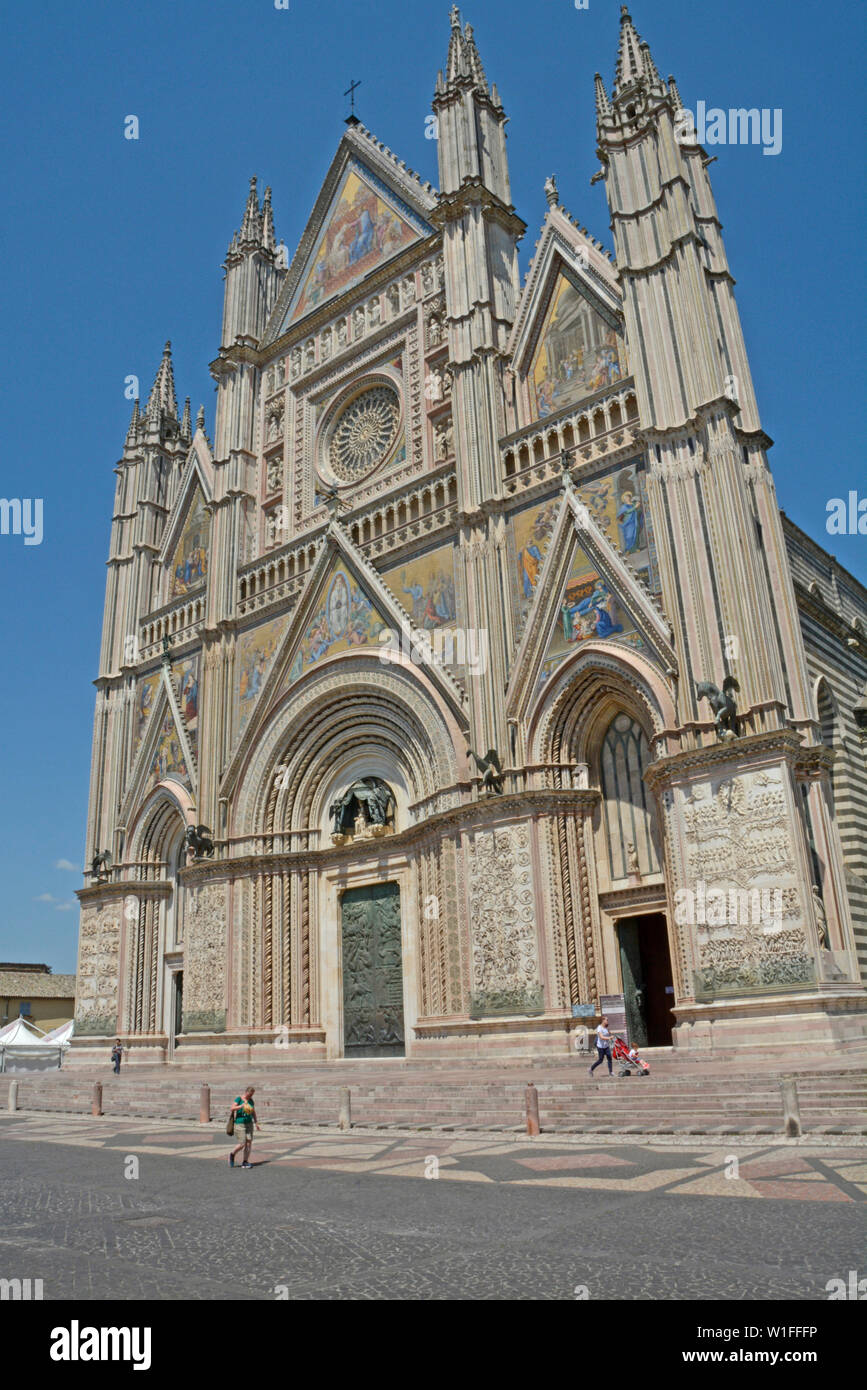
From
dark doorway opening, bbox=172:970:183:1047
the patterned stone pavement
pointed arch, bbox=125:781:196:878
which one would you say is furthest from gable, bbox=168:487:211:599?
the patterned stone pavement

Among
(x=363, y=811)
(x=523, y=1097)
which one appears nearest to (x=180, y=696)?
(x=363, y=811)

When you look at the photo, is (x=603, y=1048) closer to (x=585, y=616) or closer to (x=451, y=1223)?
(x=585, y=616)

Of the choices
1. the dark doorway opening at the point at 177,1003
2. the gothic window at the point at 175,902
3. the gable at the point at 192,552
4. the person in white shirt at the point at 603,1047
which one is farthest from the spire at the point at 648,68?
the dark doorway opening at the point at 177,1003

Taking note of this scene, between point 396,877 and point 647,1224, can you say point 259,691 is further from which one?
point 647,1224

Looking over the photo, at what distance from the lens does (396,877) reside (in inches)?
984

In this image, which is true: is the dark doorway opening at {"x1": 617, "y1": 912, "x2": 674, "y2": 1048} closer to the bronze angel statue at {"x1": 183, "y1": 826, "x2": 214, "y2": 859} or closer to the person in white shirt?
the person in white shirt

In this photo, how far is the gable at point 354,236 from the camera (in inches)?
1176

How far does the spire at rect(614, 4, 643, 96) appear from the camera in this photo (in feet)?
76.9

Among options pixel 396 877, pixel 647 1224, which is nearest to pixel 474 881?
pixel 396 877

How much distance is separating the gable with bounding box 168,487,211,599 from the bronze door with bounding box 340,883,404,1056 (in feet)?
40.7

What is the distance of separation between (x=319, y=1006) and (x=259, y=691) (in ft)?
28.6

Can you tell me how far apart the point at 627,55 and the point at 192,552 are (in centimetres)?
1892

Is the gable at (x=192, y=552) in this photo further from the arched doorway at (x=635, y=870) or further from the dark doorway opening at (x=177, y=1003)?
the arched doorway at (x=635, y=870)

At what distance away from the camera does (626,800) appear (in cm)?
2080
